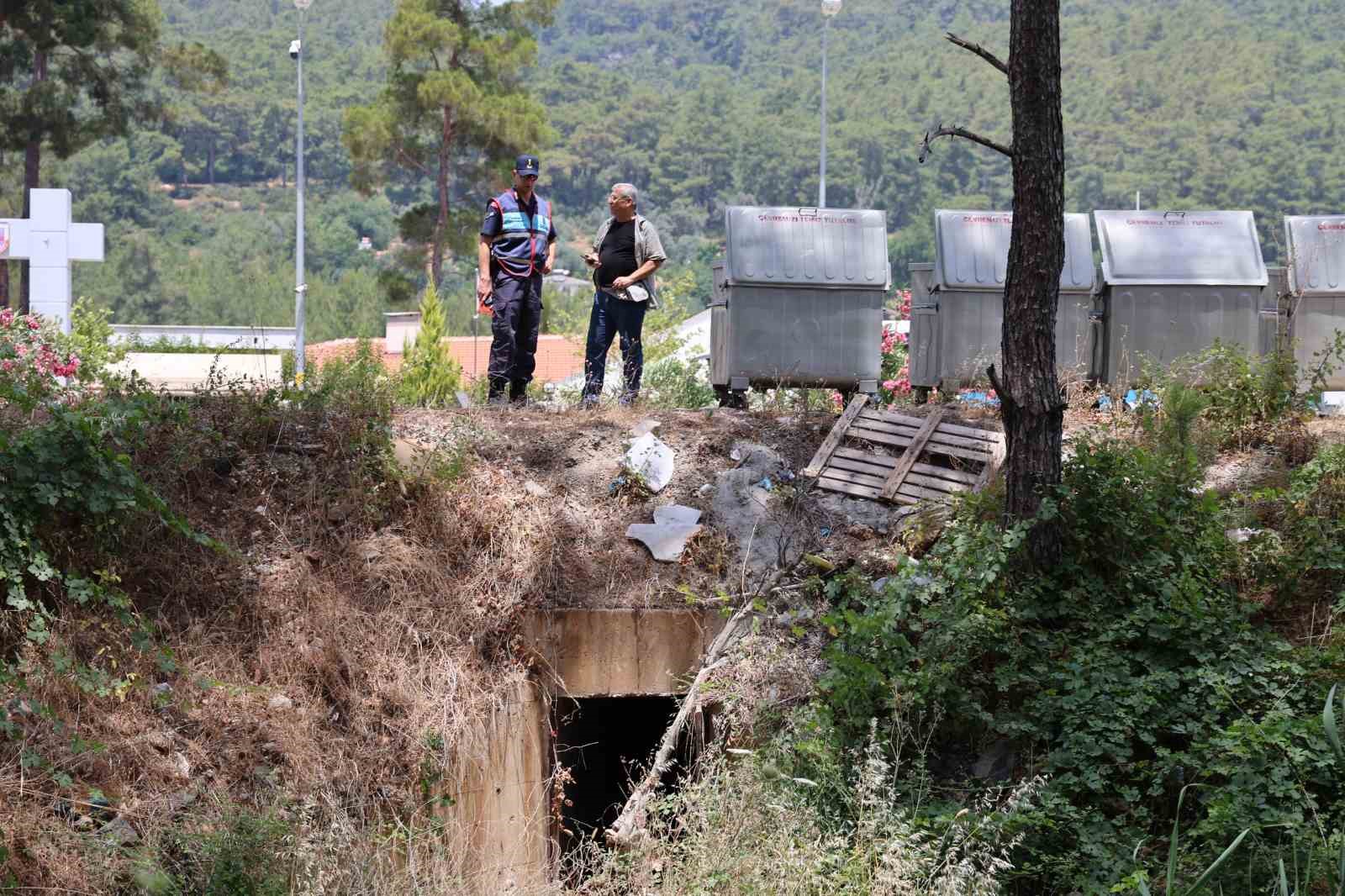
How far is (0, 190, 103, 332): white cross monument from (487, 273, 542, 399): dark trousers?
12535 mm

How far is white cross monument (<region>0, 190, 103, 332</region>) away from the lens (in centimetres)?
1986

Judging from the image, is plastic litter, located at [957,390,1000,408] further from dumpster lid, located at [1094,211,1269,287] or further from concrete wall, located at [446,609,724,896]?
concrete wall, located at [446,609,724,896]

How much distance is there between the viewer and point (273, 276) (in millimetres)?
61031

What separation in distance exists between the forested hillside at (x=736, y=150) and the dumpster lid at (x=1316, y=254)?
125ft

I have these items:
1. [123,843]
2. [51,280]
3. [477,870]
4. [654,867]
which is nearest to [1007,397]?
[654,867]

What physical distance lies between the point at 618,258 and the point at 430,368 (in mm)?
4628

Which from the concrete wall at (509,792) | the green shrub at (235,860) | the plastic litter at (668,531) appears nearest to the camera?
the green shrub at (235,860)

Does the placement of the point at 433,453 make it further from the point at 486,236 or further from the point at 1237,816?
the point at 1237,816

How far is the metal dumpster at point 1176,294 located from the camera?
991 centimetres

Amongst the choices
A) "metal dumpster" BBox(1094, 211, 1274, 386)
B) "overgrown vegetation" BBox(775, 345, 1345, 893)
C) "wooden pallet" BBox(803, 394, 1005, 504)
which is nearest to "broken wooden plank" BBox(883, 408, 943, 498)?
"wooden pallet" BBox(803, 394, 1005, 504)

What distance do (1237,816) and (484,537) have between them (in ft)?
13.8

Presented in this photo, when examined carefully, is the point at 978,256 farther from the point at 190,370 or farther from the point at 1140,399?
the point at 190,370

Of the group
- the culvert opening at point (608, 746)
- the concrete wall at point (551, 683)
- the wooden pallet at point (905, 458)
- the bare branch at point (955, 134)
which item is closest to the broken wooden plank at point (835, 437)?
the wooden pallet at point (905, 458)

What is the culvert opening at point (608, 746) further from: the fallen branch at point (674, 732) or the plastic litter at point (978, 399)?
the plastic litter at point (978, 399)
